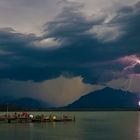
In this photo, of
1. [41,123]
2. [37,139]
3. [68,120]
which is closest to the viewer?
[37,139]

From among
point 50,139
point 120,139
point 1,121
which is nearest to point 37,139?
point 50,139

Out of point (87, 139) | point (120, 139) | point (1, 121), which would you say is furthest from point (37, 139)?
point (1, 121)

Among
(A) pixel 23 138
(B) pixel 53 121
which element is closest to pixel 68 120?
(B) pixel 53 121

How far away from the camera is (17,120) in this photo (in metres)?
151

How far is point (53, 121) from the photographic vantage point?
154 meters

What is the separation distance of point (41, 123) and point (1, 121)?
59.3 ft

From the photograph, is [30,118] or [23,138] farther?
[30,118]

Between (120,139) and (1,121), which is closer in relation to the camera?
(120,139)

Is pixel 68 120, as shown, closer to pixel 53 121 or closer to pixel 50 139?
pixel 53 121

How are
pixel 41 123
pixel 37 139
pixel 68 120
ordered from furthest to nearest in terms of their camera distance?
pixel 68 120
pixel 41 123
pixel 37 139

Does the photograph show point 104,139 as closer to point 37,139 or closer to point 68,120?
point 37,139

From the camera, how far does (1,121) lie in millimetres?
156875

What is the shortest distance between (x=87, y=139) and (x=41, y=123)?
197 ft

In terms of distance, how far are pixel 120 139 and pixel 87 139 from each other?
7.43 m
